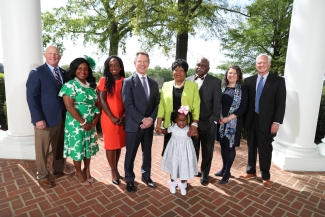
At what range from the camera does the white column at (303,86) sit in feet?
13.7

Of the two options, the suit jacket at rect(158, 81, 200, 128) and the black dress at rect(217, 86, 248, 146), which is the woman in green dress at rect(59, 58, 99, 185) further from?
the black dress at rect(217, 86, 248, 146)

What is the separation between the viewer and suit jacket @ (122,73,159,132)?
3.17 m

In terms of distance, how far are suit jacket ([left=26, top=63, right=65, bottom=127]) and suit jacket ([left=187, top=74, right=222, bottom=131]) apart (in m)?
2.24

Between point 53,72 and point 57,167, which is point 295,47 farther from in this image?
point 57,167

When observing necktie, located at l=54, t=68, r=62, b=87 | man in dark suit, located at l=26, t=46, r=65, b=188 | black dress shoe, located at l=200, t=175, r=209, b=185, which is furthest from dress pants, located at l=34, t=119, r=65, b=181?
black dress shoe, located at l=200, t=175, r=209, b=185

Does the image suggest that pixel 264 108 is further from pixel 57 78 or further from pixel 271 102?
pixel 57 78

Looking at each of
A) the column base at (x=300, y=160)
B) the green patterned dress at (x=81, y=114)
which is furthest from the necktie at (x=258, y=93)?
the green patterned dress at (x=81, y=114)

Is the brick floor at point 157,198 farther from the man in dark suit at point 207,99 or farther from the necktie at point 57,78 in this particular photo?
the necktie at point 57,78

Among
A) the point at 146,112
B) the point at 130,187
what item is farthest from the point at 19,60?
the point at 130,187

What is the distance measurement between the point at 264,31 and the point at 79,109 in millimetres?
9505

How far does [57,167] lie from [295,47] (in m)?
5.03

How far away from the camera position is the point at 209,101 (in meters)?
3.46

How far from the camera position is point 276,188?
368cm

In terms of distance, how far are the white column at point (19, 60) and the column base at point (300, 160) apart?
512 centimetres
